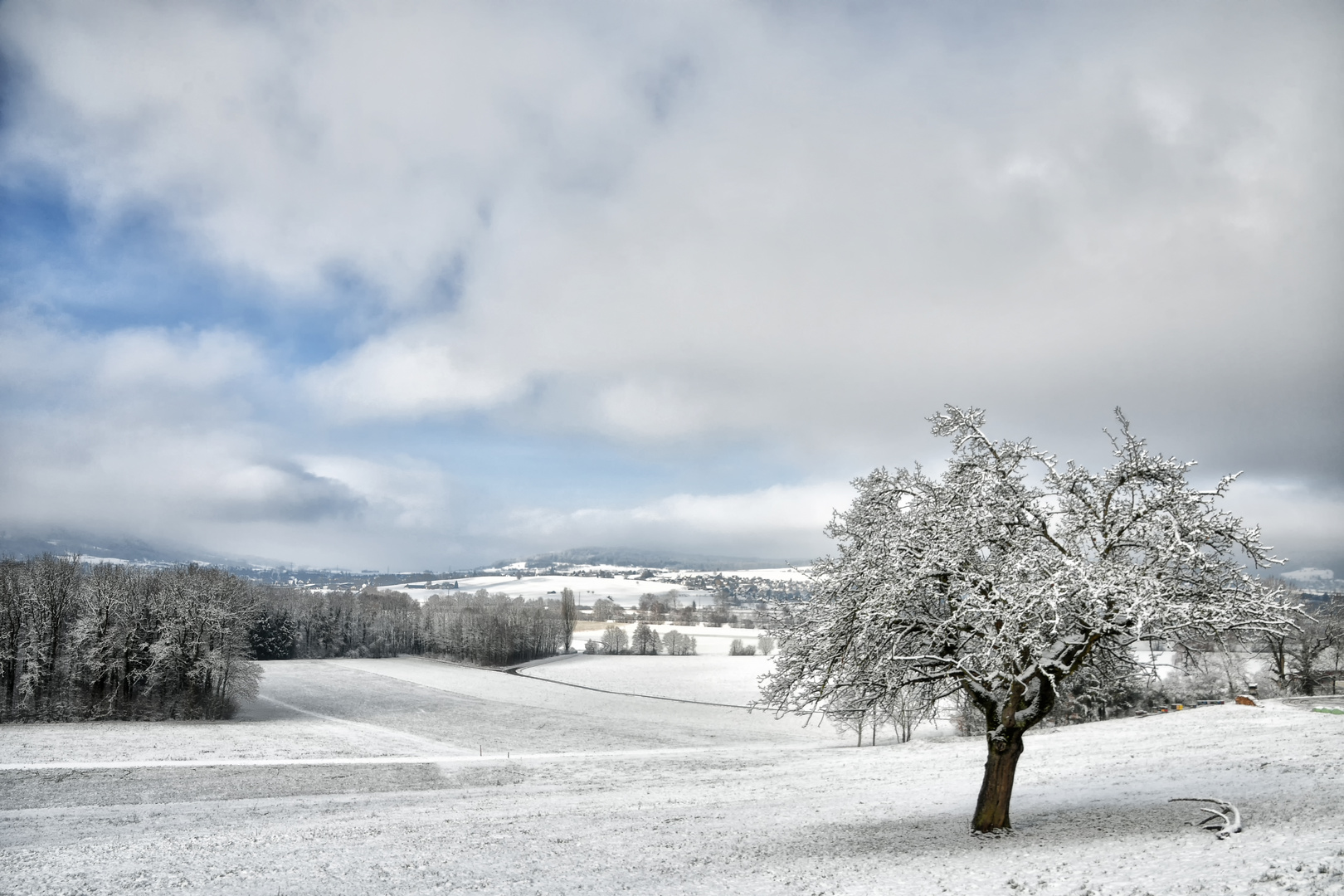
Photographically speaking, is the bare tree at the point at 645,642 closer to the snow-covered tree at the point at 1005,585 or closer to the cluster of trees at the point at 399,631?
the cluster of trees at the point at 399,631

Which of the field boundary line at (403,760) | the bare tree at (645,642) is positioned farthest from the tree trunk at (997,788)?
the bare tree at (645,642)

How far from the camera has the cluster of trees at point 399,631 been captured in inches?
4456

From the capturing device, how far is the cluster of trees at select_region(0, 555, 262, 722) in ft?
172

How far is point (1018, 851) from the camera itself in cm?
1442

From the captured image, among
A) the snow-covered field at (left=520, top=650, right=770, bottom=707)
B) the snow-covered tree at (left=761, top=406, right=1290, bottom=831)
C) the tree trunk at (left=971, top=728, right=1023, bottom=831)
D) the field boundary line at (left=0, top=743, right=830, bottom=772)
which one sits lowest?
the snow-covered field at (left=520, top=650, right=770, bottom=707)

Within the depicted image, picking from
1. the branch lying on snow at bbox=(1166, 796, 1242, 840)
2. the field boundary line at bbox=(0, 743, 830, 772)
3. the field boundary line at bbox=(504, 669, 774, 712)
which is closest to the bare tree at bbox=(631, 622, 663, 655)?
the field boundary line at bbox=(504, 669, 774, 712)

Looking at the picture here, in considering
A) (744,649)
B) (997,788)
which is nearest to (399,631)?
(744,649)

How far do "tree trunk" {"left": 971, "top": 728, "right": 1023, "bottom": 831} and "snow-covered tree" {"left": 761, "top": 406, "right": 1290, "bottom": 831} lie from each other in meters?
0.04

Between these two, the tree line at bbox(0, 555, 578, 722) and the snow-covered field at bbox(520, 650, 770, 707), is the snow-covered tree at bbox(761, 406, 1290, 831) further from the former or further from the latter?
the snow-covered field at bbox(520, 650, 770, 707)

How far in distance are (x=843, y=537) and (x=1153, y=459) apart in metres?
7.39

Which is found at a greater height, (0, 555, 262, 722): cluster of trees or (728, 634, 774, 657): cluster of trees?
(0, 555, 262, 722): cluster of trees

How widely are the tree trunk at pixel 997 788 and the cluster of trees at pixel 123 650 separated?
57.9m

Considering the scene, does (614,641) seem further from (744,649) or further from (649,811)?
(649,811)

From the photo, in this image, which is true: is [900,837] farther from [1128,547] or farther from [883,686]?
[1128,547]
